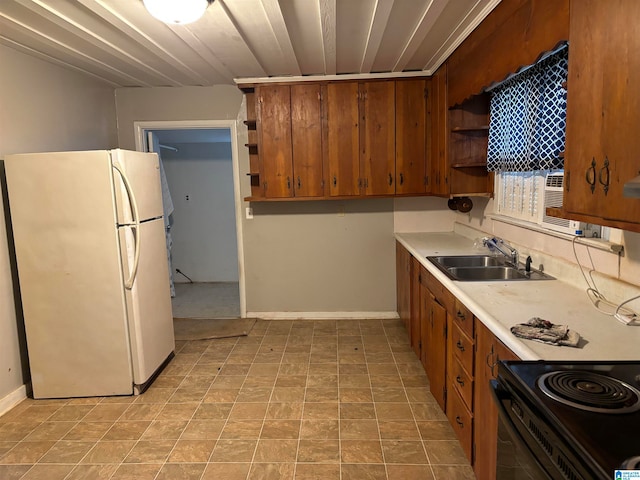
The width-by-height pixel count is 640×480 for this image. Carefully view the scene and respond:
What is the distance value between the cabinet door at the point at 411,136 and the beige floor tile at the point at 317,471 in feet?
8.18

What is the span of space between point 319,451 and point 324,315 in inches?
85.9

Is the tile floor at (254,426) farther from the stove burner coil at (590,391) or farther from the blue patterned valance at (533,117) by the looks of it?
the blue patterned valance at (533,117)

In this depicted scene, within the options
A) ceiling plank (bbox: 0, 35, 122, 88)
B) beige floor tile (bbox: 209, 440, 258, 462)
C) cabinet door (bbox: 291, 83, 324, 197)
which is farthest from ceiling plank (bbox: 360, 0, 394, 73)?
beige floor tile (bbox: 209, 440, 258, 462)

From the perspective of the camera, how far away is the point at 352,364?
10.7ft

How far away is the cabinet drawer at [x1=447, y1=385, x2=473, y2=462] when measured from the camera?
196 cm

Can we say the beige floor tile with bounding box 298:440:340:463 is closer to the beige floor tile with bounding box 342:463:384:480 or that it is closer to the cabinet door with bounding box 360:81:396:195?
the beige floor tile with bounding box 342:463:384:480

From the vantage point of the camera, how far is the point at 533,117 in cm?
224

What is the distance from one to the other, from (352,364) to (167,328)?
1536mm

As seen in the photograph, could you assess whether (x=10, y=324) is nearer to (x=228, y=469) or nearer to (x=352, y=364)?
(x=228, y=469)

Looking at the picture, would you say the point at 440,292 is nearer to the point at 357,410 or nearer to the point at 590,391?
the point at 357,410

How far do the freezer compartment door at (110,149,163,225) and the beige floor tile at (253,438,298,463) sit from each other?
1.69 metres

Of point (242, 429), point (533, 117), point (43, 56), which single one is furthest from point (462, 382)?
point (43, 56)

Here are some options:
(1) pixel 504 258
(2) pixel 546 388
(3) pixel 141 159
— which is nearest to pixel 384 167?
(1) pixel 504 258

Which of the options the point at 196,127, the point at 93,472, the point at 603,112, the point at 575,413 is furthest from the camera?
the point at 196,127
